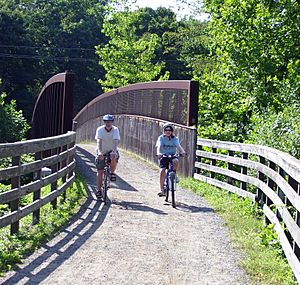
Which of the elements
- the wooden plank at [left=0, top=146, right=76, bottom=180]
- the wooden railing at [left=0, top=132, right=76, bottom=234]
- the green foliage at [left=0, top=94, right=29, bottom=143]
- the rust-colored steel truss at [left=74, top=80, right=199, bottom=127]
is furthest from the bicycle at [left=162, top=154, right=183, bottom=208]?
the green foliage at [left=0, top=94, right=29, bottom=143]

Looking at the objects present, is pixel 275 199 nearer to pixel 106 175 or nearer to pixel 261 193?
pixel 261 193

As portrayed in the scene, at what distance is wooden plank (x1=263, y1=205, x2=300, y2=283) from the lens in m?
6.30

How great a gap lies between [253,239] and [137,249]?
165 centimetres

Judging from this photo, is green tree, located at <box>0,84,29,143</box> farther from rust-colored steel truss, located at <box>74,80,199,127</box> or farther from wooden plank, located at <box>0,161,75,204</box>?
wooden plank, located at <box>0,161,75,204</box>

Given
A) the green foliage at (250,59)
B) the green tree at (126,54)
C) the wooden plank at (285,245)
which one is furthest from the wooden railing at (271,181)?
the green tree at (126,54)

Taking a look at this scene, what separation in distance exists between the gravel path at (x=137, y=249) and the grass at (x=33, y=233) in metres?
0.13

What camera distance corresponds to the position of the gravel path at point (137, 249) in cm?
679

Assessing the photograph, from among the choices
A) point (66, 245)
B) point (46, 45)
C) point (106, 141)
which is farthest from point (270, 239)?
point (46, 45)

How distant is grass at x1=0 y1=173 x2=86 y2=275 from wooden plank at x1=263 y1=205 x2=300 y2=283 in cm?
285

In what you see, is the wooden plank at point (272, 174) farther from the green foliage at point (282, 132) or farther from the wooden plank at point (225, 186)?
the green foliage at point (282, 132)

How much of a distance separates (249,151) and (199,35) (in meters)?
39.1

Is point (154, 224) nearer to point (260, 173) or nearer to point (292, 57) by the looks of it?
point (260, 173)

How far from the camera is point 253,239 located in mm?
8781

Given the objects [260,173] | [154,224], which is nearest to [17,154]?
[154,224]
